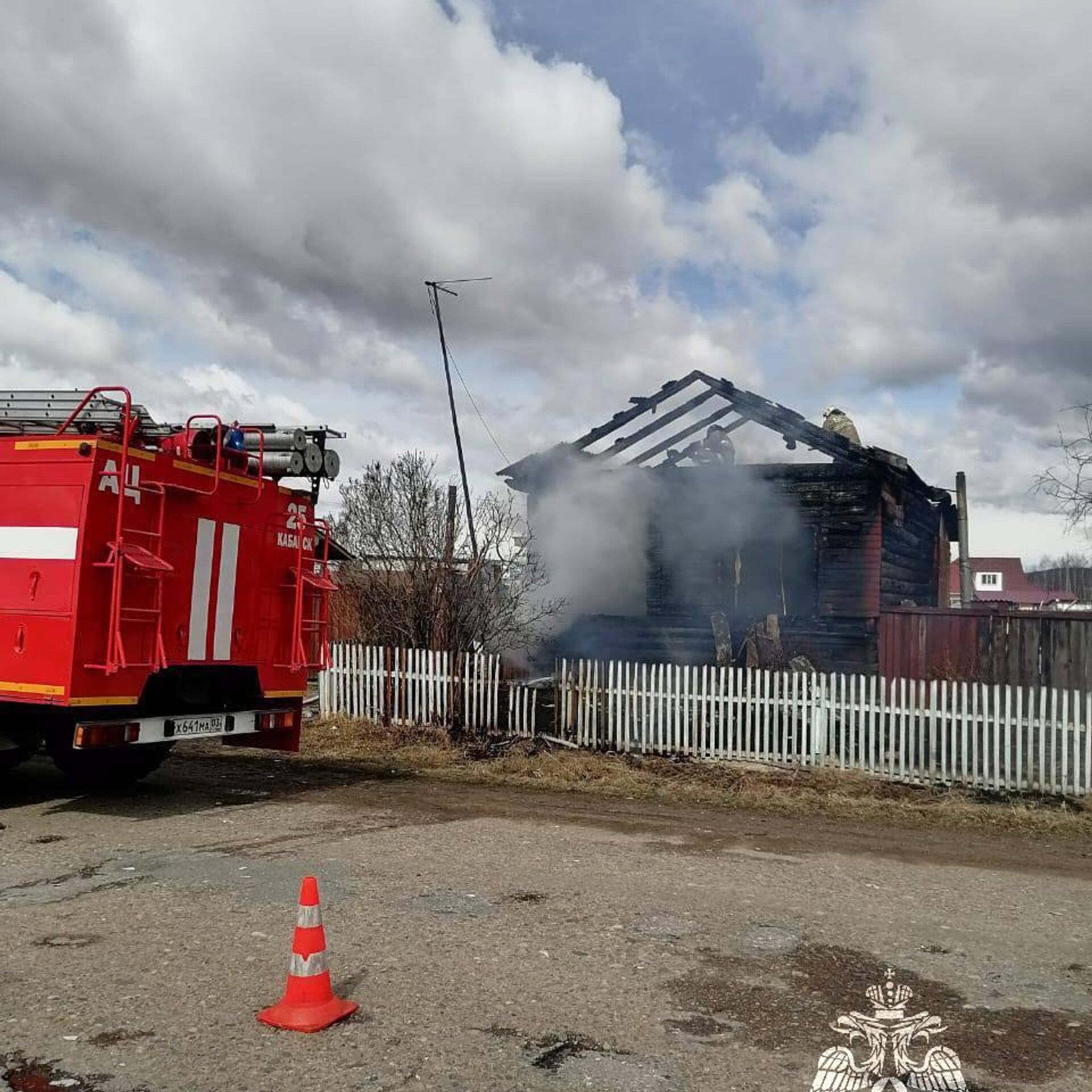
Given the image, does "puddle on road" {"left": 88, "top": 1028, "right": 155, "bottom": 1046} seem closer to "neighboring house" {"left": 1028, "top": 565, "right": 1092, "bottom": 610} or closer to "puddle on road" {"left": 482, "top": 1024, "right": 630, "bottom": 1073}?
"puddle on road" {"left": 482, "top": 1024, "right": 630, "bottom": 1073}

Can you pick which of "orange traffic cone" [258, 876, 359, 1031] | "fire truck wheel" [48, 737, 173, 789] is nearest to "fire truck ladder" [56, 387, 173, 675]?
"fire truck wheel" [48, 737, 173, 789]

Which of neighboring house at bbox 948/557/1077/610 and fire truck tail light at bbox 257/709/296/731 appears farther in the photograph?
neighboring house at bbox 948/557/1077/610

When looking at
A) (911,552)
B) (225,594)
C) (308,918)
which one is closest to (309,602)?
(225,594)

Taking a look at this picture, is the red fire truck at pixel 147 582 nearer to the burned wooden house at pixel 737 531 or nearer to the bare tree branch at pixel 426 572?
the bare tree branch at pixel 426 572

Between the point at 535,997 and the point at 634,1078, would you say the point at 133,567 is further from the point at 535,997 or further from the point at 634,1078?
the point at 634,1078

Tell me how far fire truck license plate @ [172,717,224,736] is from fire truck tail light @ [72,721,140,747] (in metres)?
0.37

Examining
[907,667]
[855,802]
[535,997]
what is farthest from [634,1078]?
[907,667]

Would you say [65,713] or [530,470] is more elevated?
[530,470]

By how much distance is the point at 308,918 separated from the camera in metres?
4.20

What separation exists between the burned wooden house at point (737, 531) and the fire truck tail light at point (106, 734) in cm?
1029

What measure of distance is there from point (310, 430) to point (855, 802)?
20.8 ft

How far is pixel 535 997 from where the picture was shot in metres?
4.54

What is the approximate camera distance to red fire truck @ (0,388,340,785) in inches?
303

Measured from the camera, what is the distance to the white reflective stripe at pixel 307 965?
4203mm
